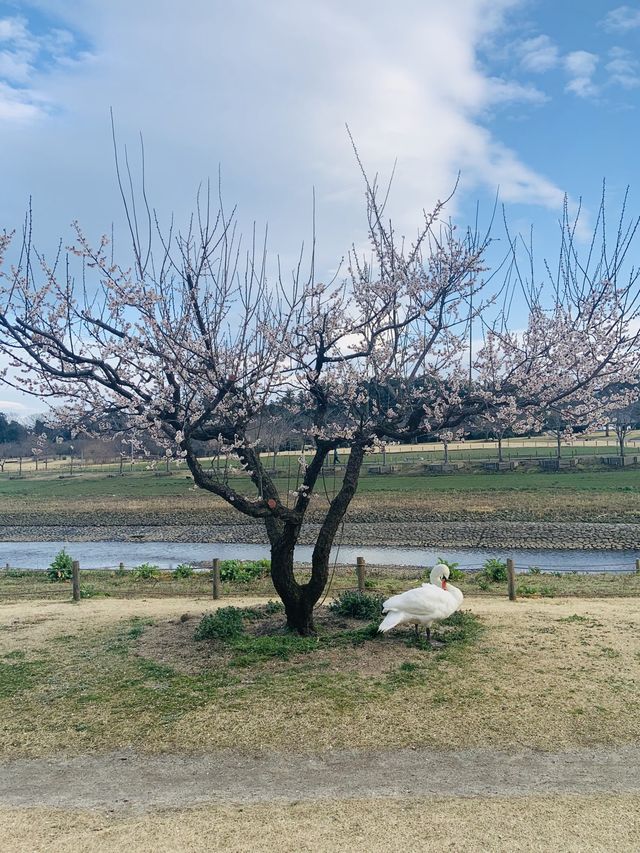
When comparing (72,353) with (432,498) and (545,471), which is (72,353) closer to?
(432,498)

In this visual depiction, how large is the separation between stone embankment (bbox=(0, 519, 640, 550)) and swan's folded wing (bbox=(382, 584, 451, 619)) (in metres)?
14.9

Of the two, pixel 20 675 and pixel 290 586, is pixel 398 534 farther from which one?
pixel 20 675

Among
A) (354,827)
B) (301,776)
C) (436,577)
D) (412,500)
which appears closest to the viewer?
(354,827)

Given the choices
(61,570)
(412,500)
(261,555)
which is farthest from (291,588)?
(412,500)

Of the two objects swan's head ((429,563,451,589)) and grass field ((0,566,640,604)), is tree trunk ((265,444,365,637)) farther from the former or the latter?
grass field ((0,566,640,604))

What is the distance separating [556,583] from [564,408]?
842 centimetres

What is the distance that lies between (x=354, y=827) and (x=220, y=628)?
5.12m

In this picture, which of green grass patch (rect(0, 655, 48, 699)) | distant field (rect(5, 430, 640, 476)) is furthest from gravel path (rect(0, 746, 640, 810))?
distant field (rect(5, 430, 640, 476))

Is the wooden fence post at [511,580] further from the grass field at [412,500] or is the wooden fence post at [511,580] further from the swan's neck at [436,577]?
the grass field at [412,500]

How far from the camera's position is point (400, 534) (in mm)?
30578

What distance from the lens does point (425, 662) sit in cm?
867

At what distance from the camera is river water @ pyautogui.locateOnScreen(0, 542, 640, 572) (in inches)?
912

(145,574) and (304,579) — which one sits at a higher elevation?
(304,579)

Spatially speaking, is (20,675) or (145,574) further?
(145,574)
